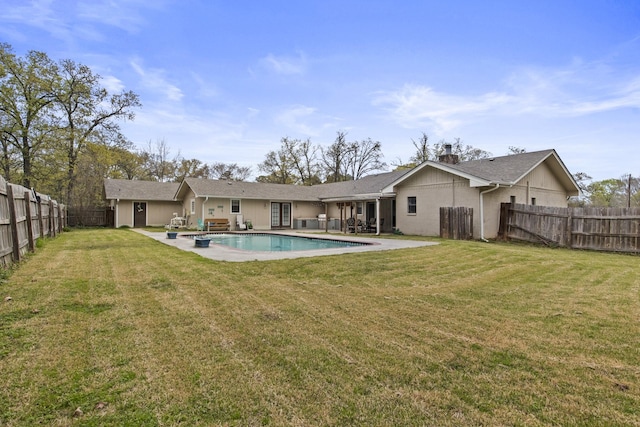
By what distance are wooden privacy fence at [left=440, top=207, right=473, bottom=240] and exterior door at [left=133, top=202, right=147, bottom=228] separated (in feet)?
66.9

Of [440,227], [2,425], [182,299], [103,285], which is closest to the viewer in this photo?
[2,425]

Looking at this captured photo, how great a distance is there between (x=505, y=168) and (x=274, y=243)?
1094 cm

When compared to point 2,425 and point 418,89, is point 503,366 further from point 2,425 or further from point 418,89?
point 418,89

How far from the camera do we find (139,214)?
79.0 feet

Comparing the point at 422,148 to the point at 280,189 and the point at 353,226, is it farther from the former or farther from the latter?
the point at 353,226

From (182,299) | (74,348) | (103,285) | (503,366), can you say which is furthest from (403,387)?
(103,285)

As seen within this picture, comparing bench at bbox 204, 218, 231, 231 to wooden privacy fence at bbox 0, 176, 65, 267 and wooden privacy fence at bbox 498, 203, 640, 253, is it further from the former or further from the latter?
wooden privacy fence at bbox 498, 203, 640, 253

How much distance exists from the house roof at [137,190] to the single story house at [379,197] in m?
0.06

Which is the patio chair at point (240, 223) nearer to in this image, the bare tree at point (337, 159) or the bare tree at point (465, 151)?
the bare tree at point (337, 159)

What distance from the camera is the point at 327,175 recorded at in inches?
1612

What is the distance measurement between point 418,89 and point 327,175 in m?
24.2

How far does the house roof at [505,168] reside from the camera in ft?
45.4

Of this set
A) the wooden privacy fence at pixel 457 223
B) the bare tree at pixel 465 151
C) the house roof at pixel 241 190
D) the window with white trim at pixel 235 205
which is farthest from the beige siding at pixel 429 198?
the bare tree at pixel 465 151

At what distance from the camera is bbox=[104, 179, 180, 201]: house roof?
22859 millimetres
